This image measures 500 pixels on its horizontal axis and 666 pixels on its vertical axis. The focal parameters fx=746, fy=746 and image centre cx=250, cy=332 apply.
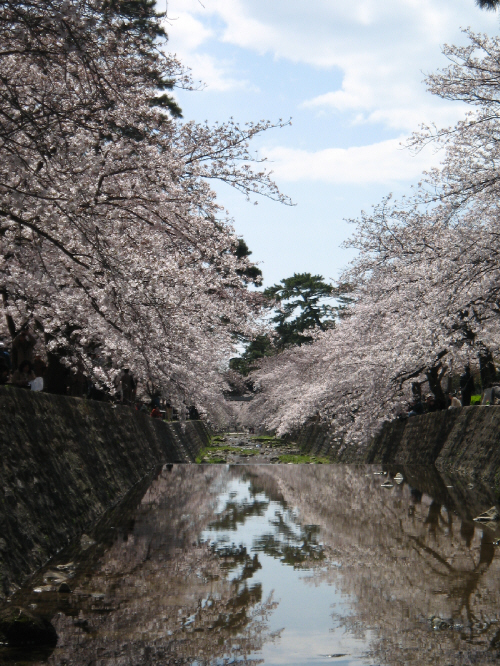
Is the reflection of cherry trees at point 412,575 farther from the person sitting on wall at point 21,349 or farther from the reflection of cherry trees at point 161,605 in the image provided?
the person sitting on wall at point 21,349

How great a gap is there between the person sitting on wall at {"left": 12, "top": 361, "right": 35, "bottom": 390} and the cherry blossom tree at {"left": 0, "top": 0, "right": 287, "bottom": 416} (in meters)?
0.93

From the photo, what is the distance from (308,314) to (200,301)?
167 feet

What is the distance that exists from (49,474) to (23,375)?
374 centimetres

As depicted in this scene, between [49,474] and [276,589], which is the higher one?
[49,474]

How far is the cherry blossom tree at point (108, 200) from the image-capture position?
831cm

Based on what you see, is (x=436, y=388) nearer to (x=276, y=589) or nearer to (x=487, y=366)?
(x=487, y=366)

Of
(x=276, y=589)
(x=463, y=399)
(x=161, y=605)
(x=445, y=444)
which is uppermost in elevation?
(x=161, y=605)

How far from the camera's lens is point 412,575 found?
22.4 ft

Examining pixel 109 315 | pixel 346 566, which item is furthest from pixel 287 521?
pixel 109 315

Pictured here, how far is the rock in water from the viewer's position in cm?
487

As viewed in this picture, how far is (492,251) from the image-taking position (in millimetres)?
13117

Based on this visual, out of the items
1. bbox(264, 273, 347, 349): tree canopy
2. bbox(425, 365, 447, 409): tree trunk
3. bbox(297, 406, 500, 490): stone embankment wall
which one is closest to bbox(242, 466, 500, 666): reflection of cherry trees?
bbox(297, 406, 500, 490): stone embankment wall

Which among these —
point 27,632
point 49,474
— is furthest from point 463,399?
point 27,632

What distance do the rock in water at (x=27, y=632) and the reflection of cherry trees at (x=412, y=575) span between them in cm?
205
